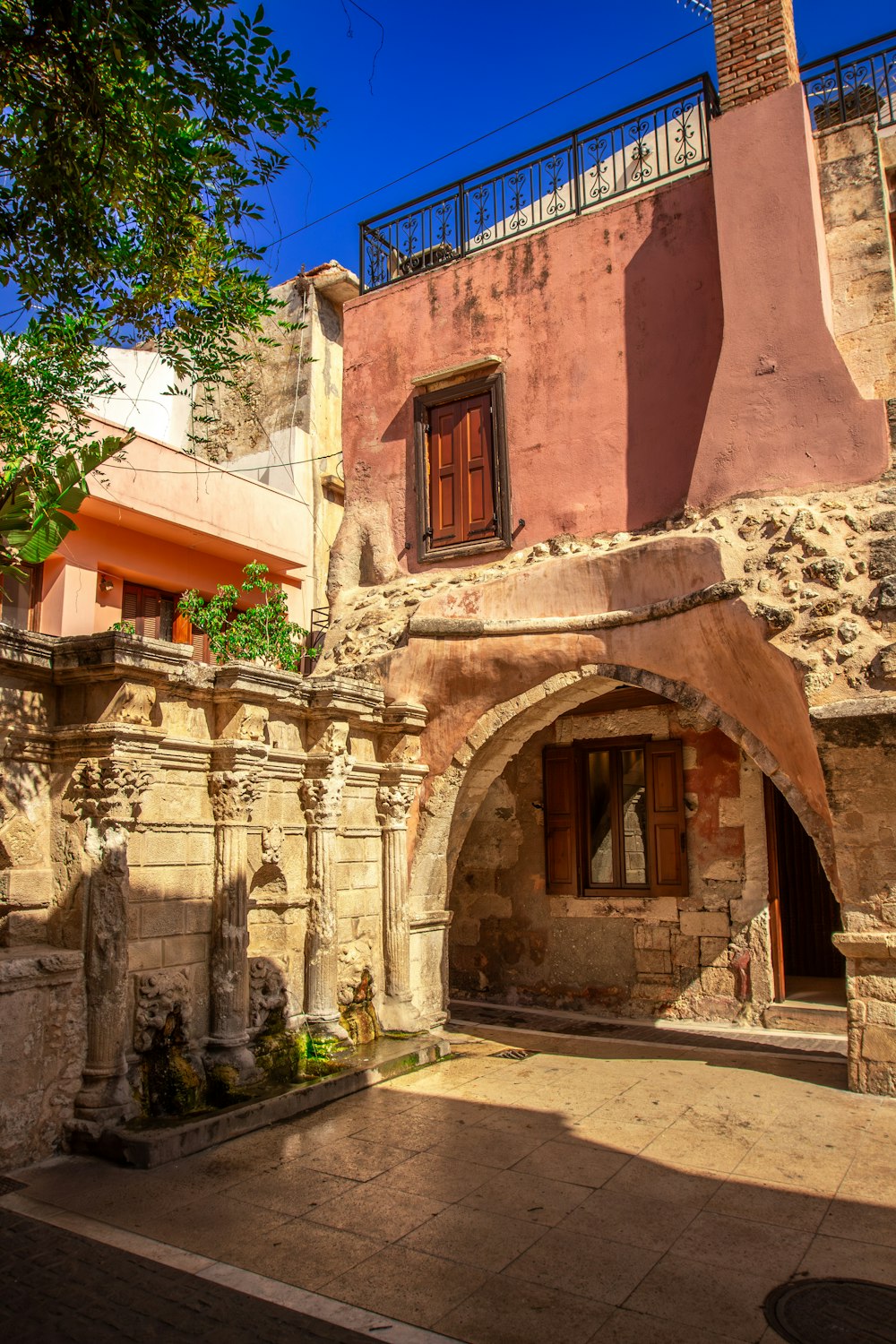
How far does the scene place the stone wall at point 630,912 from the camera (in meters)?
9.59

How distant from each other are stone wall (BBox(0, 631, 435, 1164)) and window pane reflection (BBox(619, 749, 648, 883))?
362 centimetres

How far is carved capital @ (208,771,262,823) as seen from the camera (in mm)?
6445

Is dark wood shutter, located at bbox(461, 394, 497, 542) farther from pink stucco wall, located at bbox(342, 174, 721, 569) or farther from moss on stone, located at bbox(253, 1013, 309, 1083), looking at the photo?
moss on stone, located at bbox(253, 1013, 309, 1083)

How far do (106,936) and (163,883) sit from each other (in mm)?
568

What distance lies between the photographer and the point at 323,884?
7.36 metres

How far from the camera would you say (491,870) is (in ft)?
36.6

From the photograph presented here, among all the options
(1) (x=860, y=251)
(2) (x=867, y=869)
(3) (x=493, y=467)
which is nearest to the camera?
(2) (x=867, y=869)

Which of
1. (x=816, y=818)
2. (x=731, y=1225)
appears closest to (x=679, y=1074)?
(x=816, y=818)

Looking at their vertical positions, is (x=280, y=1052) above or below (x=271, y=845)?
below

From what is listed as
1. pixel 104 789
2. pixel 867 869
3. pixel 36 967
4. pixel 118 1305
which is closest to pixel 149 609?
pixel 104 789

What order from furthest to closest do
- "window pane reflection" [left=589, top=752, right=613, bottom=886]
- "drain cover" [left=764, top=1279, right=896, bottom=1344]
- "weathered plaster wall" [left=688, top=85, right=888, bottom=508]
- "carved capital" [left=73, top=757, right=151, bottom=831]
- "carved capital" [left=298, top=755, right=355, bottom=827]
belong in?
1. "window pane reflection" [left=589, top=752, right=613, bottom=886]
2. "weathered plaster wall" [left=688, top=85, right=888, bottom=508]
3. "carved capital" [left=298, top=755, right=355, bottom=827]
4. "carved capital" [left=73, top=757, right=151, bottom=831]
5. "drain cover" [left=764, top=1279, right=896, bottom=1344]

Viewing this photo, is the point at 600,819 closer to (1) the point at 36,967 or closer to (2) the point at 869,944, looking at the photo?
(2) the point at 869,944

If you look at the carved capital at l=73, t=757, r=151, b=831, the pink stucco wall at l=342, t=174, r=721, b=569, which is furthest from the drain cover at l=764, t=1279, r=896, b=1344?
the pink stucco wall at l=342, t=174, r=721, b=569

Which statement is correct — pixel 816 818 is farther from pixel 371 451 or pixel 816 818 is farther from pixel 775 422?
pixel 371 451
